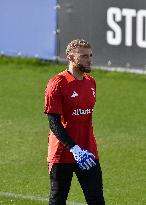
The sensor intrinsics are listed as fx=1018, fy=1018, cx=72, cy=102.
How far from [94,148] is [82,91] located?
573 millimetres

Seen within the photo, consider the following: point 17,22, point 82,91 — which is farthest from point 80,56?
point 17,22

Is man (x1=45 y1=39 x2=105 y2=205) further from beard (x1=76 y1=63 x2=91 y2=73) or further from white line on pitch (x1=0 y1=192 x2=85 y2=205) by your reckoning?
white line on pitch (x1=0 y1=192 x2=85 y2=205)

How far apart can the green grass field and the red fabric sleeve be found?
264cm

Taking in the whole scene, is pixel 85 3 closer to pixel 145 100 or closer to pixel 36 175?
pixel 145 100

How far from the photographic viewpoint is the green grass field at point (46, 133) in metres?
12.9

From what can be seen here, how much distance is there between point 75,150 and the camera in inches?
378

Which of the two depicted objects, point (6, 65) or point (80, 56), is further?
point (6, 65)

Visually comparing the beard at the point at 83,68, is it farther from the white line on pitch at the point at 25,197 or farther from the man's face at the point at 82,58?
the white line on pitch at the point at 25,197

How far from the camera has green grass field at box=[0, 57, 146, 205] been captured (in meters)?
12.9

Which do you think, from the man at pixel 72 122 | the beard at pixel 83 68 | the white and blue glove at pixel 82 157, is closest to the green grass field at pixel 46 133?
the man at pixel 72 122

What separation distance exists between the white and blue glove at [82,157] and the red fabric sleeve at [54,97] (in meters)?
0.42

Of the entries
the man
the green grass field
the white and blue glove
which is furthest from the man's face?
the green grass field

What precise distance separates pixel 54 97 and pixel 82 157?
0.65 m

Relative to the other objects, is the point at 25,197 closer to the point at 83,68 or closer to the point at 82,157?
the point at 82,157
